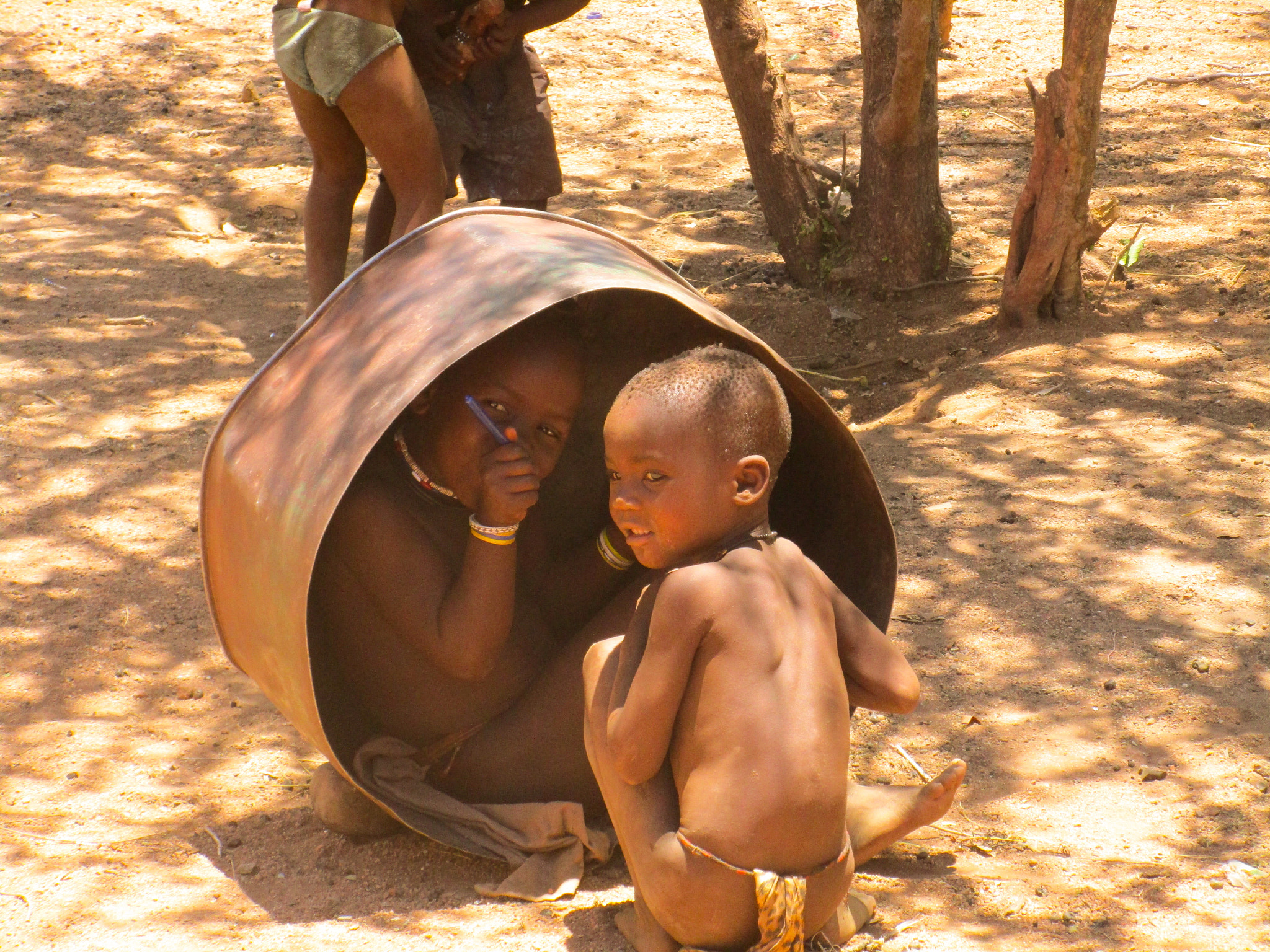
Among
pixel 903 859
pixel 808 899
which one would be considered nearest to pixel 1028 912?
pixel 903 859

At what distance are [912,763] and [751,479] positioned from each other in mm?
1023

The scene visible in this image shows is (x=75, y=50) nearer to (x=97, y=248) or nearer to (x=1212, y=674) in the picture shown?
(x=97, y=248)

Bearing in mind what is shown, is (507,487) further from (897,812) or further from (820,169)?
(820,169)

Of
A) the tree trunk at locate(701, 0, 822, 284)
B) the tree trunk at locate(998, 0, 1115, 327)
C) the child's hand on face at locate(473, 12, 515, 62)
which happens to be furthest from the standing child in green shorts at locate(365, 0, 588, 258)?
the tree trunk at locate(998, 0, 1115, 327)

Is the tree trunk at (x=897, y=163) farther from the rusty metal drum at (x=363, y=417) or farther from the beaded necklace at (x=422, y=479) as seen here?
the beaded necklace at (x=422, y=479)

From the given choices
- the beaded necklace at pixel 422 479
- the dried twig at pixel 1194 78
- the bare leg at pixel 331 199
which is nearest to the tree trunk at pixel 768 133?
the bare leg at pixel 331 199

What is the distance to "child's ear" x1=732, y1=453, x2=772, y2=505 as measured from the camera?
2.04m

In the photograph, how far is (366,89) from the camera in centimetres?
372

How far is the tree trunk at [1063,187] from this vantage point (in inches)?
174

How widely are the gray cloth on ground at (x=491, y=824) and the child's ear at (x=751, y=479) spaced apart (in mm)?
851

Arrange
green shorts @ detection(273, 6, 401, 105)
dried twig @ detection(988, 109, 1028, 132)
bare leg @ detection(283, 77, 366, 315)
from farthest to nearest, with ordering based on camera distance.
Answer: dried twig @ detection(988, 109, 1028, 132) < bare leg @ detection(283, 77, 366, 315) < green shorts @ detection(273, 6, 401, 105)

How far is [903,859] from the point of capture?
253 cm

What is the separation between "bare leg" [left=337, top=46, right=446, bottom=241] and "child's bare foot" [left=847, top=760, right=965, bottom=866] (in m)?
2.23

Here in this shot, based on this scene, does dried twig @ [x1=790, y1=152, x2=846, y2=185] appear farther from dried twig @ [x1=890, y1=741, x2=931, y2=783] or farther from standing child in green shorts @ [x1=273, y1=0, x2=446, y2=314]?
dried twig @ [x1=890, y1=741, x2=931, y2=783]
